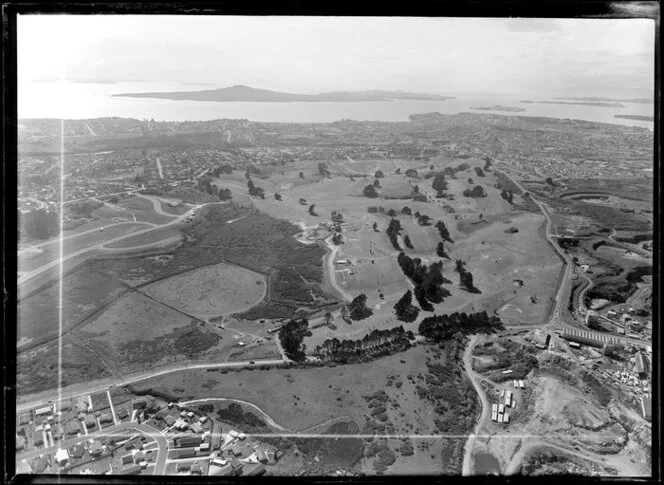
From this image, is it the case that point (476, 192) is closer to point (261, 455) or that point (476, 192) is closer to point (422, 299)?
point (422, 299)

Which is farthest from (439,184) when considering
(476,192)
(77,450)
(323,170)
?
(77,450)

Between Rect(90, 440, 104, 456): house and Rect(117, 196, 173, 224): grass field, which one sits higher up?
Rect(117, 196, 173, 224): grass field

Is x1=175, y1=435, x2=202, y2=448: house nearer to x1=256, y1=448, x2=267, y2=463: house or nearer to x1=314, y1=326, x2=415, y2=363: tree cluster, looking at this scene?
x1=256, y1=448, x2=267, y2=463: house

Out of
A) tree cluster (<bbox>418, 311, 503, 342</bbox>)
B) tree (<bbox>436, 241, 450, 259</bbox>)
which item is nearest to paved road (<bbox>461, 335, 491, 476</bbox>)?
tree cluster (<bbox>418, 311, 503, 342</bbox>)

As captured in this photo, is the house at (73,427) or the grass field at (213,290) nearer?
the house at (73,427)

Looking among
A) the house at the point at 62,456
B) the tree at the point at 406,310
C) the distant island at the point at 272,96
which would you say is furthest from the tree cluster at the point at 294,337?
the house at the point at 62,456

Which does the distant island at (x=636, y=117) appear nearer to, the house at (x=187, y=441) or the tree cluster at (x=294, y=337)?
the house at (x=187, y=441)
